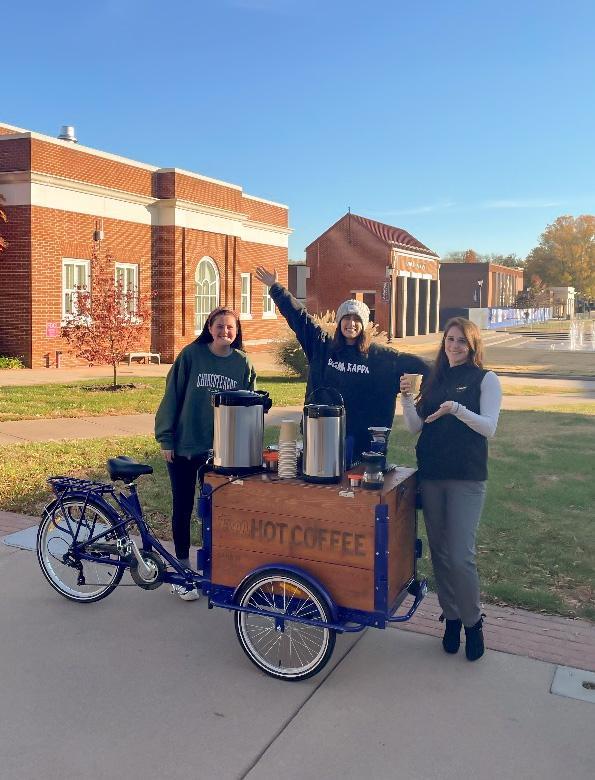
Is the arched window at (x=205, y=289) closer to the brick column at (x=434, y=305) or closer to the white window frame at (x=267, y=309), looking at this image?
the white window frame at (x=267, y=309)

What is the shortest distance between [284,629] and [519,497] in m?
4.37

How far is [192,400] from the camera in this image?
4.94 m

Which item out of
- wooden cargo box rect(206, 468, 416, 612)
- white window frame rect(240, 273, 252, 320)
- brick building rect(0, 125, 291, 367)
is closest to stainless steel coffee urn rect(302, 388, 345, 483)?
wooden cargo box rect(206, 468, 416, 612)

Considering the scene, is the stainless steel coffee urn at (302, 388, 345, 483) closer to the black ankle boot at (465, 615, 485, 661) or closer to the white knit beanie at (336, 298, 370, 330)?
the white knit beanie at (336, 298, 370, 330)

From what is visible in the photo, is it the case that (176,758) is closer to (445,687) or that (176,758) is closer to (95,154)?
(445,687)

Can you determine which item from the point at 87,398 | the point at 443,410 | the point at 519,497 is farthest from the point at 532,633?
the point at 87,398

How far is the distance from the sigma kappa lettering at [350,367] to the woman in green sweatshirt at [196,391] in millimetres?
688

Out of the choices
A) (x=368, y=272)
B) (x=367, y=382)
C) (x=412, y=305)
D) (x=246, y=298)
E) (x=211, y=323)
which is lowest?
(x=367, y=382)

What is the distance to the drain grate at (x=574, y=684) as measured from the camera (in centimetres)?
381

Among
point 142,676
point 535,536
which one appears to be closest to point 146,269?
point 535,536

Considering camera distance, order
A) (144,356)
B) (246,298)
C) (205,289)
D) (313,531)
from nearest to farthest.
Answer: (313,531) → (144,356) → (205,289) → (246,298)

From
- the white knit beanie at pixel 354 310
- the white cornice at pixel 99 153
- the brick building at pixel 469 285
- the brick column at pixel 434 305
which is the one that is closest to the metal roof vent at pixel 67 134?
the white cornice at pixel 99 153

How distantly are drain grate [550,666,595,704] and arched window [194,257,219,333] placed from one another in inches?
937

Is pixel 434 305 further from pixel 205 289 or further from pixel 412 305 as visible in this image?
pixel 205 289
